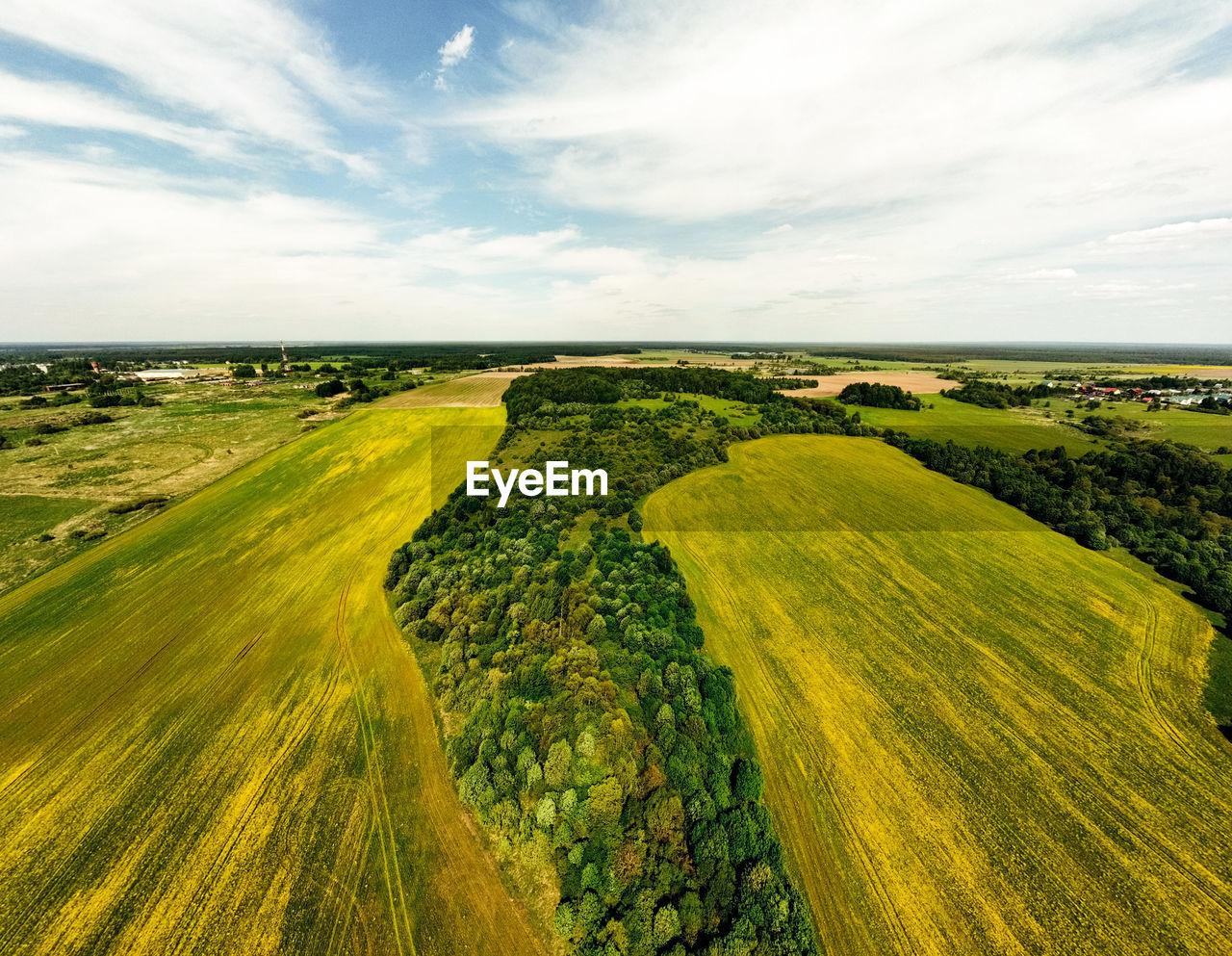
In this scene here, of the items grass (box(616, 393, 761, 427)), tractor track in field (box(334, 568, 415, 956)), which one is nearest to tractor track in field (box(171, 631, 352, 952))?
tractor track in field (box(334, 568, 415, 956))

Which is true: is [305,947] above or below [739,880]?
below

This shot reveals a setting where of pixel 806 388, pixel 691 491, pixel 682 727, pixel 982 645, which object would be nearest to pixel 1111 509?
pixel 982 645

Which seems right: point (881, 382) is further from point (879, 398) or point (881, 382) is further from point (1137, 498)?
point (1137, 498)

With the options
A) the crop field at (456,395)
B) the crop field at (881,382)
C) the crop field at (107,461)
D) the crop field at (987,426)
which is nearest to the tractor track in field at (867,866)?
the crop field at (107,461)

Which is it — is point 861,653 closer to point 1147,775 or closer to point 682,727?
point 1147,775

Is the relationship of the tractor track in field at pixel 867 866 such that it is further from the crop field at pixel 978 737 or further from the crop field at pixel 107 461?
the crop field at pixel 107 461

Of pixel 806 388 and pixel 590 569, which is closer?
pixel 590 569
